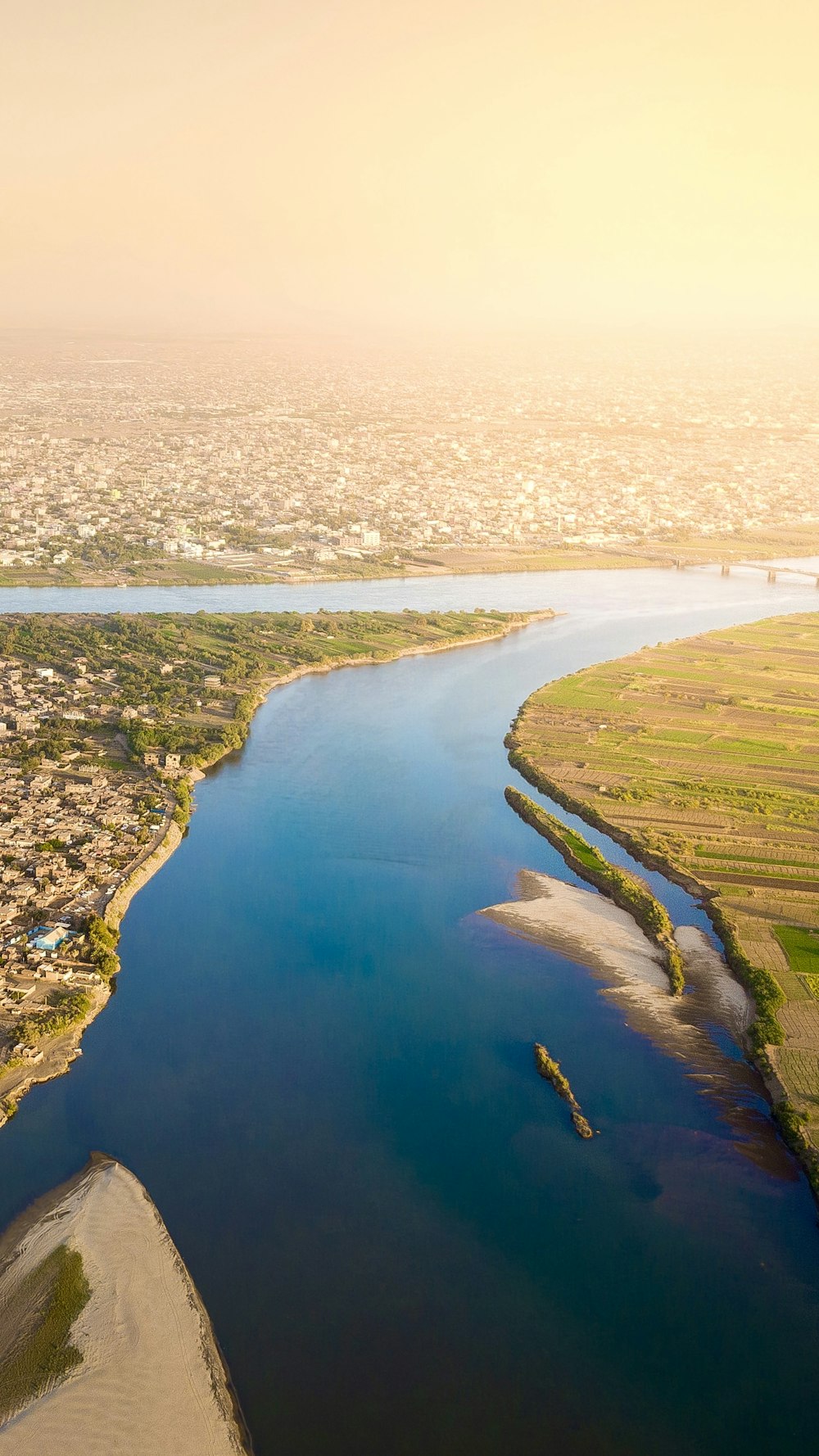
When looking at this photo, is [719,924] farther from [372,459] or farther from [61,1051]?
[372,459]

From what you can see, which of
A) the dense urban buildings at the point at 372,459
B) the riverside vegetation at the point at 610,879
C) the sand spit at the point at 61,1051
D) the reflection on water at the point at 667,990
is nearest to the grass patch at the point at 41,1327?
the sand spit at the point at 61,1051

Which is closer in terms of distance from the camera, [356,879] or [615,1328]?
[615,1328]

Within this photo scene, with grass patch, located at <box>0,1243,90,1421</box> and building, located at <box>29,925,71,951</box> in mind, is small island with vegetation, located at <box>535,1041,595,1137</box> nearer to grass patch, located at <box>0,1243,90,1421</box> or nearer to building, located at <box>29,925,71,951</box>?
grass patch, located at <box>0,1243,90,1421</box>

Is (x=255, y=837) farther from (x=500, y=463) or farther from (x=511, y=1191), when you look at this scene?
(x=500, y=463)

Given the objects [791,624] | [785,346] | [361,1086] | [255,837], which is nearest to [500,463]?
[791,624]

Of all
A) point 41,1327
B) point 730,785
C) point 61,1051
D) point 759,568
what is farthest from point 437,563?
point 41,1327

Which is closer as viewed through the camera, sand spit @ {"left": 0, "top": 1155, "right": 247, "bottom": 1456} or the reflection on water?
sand spit @ {"left": 0, "top": 1155, "right": 247, "bottom": 1456}

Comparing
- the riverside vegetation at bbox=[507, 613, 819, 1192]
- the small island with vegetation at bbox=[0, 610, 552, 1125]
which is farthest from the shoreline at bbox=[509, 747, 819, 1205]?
the small island with vegetation at bbox=[0, 610, 552, 1125]
